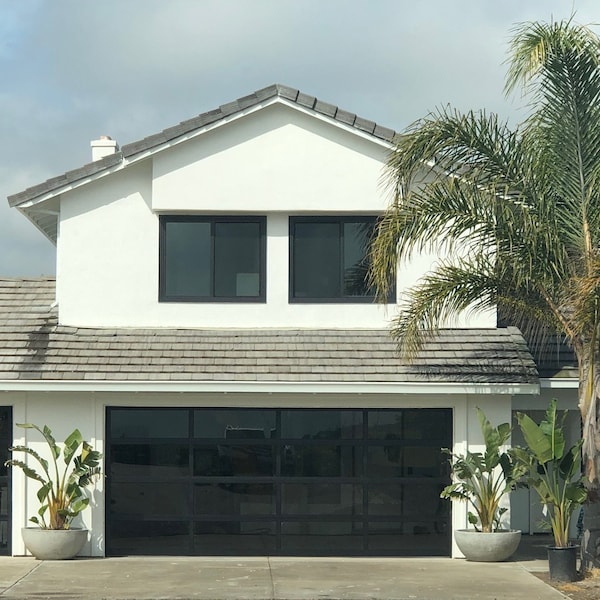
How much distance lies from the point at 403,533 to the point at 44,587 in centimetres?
547

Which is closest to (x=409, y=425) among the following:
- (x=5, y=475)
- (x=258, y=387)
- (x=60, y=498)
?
(x=258, y=387)

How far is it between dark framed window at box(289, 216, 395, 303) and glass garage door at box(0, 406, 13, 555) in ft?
14.9

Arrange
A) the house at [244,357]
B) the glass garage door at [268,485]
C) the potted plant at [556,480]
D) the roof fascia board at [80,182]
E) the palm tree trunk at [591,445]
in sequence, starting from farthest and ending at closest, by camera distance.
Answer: the roof fascia board at [80,182], the glass garage door at [268,485], the house at [244,357], the potted plant at [556,480], the palm tree trunk at [591,445]

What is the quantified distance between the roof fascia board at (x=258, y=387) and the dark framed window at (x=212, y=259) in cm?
186

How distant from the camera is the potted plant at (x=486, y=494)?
1545 centimetres

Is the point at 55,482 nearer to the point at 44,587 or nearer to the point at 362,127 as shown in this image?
the point at 44,587

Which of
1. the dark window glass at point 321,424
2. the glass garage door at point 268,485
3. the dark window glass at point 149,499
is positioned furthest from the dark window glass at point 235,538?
the dark window glass at point 321,424

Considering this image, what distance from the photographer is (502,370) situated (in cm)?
1589

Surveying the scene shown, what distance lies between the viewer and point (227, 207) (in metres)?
16.8

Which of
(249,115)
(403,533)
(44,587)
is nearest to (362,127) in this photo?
(249,115)

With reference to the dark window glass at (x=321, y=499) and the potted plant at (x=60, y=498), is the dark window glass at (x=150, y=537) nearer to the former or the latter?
the potted plant at (x=60, y=498)

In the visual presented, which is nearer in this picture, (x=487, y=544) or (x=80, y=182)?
(x=487, y=544)

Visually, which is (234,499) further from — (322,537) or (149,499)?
(322,537)

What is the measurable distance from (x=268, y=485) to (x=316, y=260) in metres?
3.48
